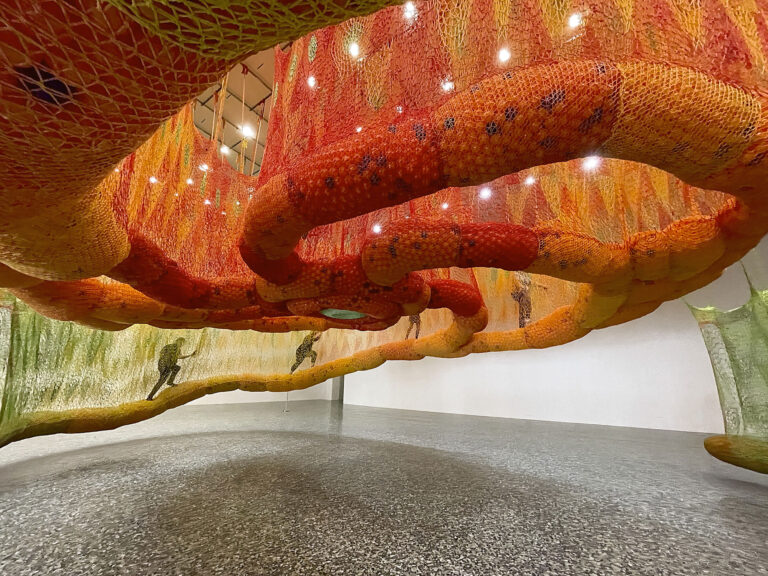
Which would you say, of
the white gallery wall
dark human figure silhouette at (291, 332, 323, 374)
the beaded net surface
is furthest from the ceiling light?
the white gallery wall

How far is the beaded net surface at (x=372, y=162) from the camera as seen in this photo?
1.18 ft

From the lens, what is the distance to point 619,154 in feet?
2.46

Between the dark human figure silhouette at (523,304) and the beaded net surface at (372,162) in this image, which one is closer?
the beaded net surface at (372,162)

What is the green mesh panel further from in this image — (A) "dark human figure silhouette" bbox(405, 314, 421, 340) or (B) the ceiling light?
(A) "dark human figure silhouette" bbox(405, 314, 421, 340)

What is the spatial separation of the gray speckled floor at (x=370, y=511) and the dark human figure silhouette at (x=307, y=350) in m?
1.34

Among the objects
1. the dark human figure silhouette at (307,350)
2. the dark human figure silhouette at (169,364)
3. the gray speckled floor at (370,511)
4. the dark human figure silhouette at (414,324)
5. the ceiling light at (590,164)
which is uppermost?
the ceiling light at (590,164)

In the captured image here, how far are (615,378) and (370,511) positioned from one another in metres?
4.27

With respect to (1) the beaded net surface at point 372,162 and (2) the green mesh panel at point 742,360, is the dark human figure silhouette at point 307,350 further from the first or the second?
(2) the green mesh panel at point 742,360

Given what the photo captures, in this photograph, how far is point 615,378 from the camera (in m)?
4.36

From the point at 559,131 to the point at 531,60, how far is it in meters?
0.23

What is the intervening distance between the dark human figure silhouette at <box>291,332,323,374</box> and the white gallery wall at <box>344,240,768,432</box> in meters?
2.94

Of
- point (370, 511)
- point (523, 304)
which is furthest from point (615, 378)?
point (370, 511)

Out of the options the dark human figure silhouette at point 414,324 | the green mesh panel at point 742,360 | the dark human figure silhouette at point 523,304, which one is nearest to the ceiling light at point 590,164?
the dark human figure silhouette at point 523,304

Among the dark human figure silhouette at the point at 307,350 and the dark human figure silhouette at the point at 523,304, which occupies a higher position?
the dark human figure silhouette at the point at 523,304
